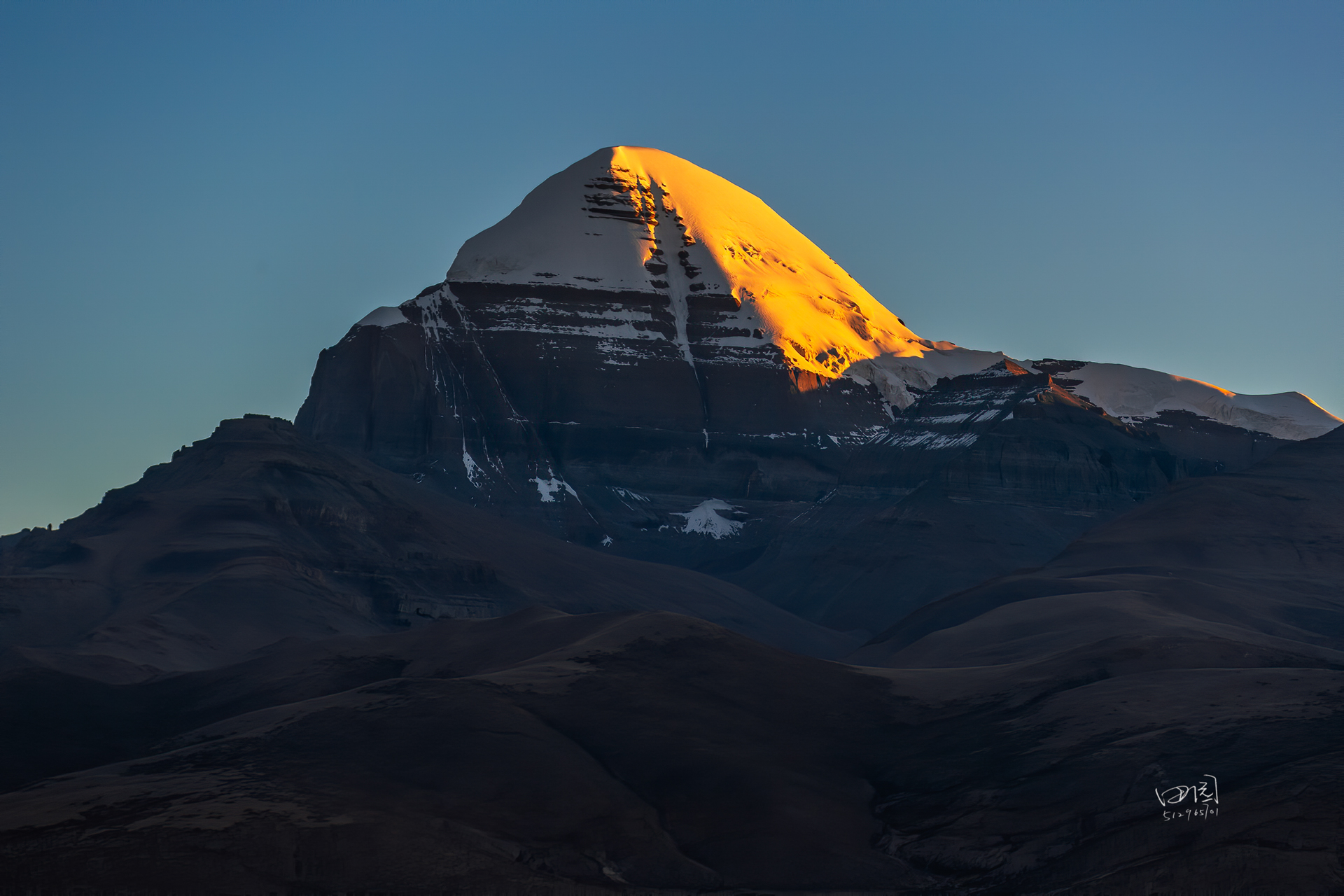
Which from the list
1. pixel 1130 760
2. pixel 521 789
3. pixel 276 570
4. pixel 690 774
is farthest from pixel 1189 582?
pixel 521 789

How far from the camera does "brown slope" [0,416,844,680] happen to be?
4377 inches

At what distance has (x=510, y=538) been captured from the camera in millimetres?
167250

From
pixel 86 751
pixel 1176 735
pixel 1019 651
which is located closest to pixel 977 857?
pixel 1176 735

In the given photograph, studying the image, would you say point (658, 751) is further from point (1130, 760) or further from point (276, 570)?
point (276, 570)

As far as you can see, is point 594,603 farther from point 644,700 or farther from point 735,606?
point 644,700

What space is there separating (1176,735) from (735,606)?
114m

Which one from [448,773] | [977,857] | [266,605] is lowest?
[977,857]

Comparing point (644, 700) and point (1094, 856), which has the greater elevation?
point (644, 700)

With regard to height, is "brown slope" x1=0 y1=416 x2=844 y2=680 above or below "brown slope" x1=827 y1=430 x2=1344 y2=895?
above

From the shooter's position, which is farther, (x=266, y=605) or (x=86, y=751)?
(x=266, y=605)

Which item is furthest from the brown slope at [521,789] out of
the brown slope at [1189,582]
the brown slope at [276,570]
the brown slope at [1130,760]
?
the brown slope at [276,570]

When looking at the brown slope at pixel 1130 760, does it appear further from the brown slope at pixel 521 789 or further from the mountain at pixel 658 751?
the brown slope at pixel 521 789

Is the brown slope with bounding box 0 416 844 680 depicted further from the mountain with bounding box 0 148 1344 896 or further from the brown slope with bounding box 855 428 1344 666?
the brown slope with bounding box 855 428 1344 666

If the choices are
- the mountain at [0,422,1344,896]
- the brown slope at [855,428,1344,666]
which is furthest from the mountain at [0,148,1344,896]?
the brown slope at [855,428,1344,666]
